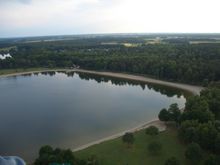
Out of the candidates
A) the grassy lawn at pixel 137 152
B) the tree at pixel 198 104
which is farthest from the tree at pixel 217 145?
the tree at pixel 198 104

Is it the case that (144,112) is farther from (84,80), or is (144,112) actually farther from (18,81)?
(18,81)

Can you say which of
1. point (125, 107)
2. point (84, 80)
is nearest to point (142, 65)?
point (84, 80)

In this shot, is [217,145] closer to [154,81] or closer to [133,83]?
[154,81]

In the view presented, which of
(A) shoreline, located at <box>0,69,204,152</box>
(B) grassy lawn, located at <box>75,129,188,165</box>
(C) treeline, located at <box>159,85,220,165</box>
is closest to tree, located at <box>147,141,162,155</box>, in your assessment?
(B) grassy lawn, located at <box>75,129,188,165</box>

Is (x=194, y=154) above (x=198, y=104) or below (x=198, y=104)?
below

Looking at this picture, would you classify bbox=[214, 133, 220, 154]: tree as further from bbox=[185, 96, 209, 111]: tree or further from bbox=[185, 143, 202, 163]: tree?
bbox=[185, 96, 209, 111]: tree

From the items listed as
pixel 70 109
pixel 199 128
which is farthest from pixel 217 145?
pixel 70 109
